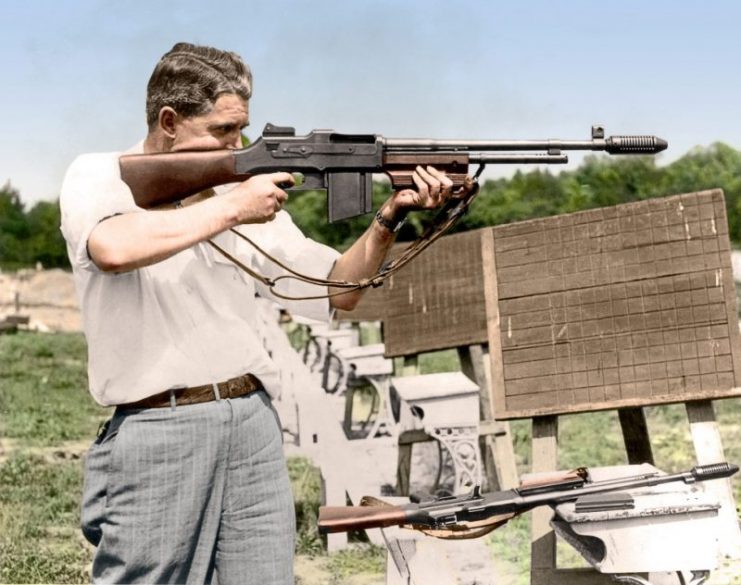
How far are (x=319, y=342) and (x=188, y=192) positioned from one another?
7985 mm

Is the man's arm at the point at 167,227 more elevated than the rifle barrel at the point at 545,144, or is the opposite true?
the rifle barrel at the point at 545,144

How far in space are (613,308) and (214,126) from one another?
241 centimetres

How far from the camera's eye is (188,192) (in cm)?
305

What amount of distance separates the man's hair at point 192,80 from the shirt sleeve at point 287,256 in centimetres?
44

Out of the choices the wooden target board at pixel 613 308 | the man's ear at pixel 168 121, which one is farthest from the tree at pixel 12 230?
the man's ear at pixel 168 121

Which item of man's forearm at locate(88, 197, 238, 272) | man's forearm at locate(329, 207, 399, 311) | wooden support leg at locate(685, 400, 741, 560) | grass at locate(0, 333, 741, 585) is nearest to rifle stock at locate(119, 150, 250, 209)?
man's forearm at locate(88, 197, 238, 272)

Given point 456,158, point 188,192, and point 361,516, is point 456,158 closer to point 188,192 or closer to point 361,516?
point 188,192

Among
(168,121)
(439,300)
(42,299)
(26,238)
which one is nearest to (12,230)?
(26,238)

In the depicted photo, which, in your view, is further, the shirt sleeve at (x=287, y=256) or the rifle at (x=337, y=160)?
the shirt sleeve at (x=287, y=256)

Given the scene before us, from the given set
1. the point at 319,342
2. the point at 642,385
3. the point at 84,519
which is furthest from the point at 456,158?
the point at 319,342

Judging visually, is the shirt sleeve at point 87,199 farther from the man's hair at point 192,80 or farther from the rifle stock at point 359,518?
the rifle stock at point 359,518

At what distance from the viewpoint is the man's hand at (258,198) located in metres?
2.88

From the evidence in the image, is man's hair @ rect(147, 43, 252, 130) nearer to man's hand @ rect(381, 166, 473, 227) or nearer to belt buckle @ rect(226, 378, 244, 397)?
man's hand @ rect(381, 166, 473, 227)

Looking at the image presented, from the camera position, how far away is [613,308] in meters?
4.88
